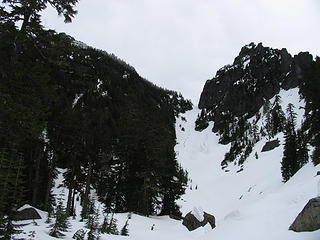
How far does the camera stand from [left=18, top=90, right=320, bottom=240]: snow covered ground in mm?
10727

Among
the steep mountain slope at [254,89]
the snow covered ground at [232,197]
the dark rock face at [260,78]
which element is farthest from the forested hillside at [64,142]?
the dark rock face at [260,78]

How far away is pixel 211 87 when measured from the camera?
634 feet

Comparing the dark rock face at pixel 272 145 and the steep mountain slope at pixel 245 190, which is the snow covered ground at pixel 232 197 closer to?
the steep mountain slope at pixel 245 190

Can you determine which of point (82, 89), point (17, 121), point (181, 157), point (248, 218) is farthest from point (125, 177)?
point (181, 157)

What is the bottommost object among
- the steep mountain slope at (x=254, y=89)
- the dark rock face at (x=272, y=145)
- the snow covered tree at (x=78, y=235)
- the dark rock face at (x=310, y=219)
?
the snow covered tree at (x=78, y=235)

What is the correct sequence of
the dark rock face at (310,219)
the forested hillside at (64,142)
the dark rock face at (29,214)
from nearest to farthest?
the dark rock face at (310,219) → the forested hillside at (64,142) → the dark rock face at (29,214)

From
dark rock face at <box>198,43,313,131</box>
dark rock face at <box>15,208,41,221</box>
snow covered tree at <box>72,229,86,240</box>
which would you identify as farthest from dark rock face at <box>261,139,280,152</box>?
snow covered tree at <box>72,229,86,240</box>

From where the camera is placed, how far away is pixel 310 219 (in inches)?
331

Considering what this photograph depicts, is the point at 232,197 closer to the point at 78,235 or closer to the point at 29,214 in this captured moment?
the point at 29,214

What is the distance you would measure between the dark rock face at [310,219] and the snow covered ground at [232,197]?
0.90 feet

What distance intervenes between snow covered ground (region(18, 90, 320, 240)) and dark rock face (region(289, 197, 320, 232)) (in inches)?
10.8

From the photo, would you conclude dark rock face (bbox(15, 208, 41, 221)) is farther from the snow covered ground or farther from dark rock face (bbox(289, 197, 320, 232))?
dark rock face (bbox(289, 197, 320, 232))

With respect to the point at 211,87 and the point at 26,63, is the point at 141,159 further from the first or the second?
the point at 211,87

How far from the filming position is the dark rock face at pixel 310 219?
827 cm
